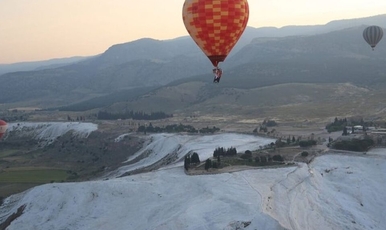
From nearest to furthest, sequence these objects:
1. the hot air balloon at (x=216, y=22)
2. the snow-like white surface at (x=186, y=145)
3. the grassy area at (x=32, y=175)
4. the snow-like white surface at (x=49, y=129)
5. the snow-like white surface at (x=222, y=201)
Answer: the hot air balloon at (x=216, y=22)
the snow-like white surface at (x=222, y=201)
the snow-like white surface at (x=186, y=145)
the grassy area at (x=32, y=175)
the snow-like white surface at (x=49, y=129)

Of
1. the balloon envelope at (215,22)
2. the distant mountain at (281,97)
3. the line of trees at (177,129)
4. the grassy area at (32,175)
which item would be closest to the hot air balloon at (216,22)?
the balloon envelope at (215,22)

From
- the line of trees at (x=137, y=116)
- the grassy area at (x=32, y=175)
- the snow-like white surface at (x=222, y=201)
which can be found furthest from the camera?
the line of trees at (x=137, y=116)

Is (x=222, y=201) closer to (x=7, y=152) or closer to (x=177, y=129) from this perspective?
(x=177, y=129)

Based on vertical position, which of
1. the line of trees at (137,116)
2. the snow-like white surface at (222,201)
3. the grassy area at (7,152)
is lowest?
the grassy area at (7,152)

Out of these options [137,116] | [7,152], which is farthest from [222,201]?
[137,116]

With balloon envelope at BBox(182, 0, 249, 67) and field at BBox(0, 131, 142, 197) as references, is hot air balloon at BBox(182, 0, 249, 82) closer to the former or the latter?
balloon envelope at BBox(182, 0, 249, 67)

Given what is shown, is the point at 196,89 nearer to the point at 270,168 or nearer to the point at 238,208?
the point at 270,168

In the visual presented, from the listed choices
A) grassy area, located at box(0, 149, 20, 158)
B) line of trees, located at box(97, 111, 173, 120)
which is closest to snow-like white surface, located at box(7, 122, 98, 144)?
grassy area, located at box(0, 149, 20, 158)

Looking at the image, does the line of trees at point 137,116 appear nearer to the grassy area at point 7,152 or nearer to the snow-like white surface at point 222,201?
the grassy area at point 7,152
